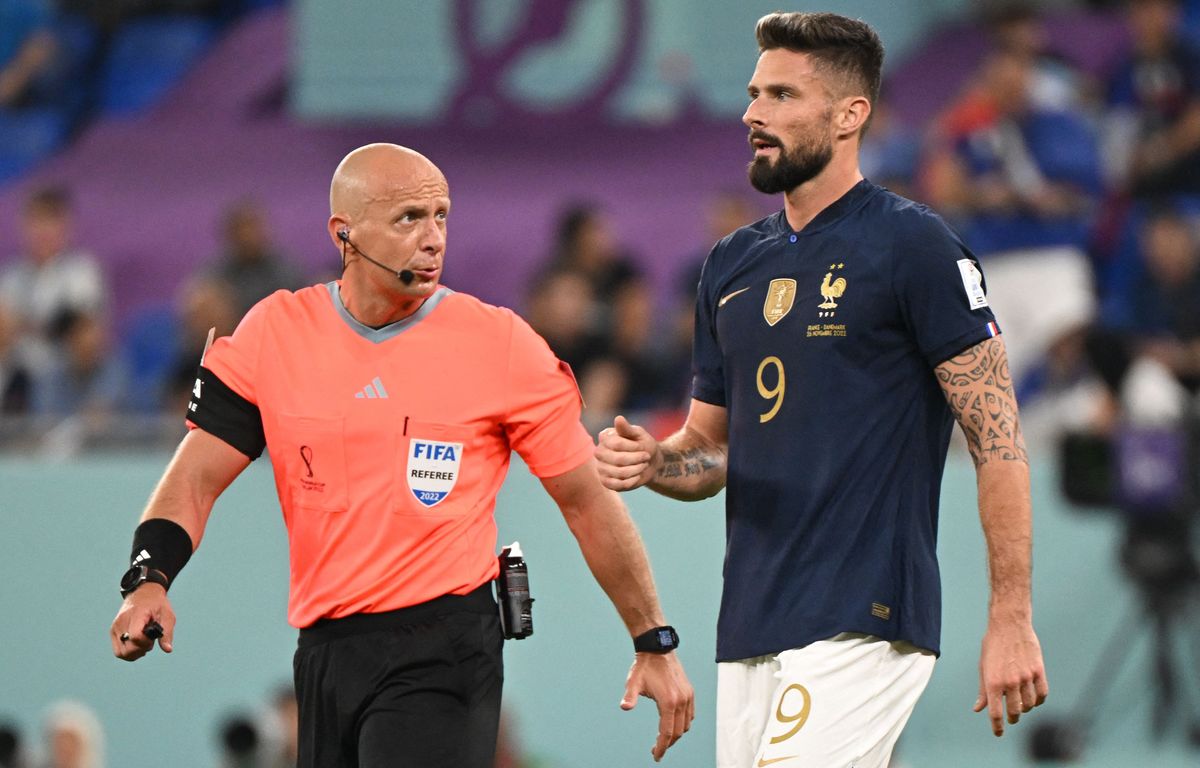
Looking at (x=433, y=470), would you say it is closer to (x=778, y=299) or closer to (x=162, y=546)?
(x=162, y=546)

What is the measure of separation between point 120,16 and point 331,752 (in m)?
11.7

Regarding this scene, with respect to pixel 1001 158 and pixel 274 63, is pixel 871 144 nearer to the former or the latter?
pixel 1001 158

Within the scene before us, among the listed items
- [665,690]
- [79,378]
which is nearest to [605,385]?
[79,378]

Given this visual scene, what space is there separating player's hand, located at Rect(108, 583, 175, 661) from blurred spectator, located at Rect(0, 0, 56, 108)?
431 inches

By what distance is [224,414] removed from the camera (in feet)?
16.1

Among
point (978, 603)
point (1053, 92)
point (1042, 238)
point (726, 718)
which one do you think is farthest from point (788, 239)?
point (1053, 92)

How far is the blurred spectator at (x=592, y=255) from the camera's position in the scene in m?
10.3

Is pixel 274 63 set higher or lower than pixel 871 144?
higher

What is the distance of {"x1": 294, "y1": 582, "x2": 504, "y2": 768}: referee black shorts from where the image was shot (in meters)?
4.61

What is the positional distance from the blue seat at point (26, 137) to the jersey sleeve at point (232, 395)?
10.6m

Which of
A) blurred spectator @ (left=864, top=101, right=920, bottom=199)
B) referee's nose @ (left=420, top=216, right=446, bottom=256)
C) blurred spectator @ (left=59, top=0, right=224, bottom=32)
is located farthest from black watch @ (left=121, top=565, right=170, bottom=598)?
blurred spectator @ (left=59, top=0, right=224, bottom=32)

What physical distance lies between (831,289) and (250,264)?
22.3 feet

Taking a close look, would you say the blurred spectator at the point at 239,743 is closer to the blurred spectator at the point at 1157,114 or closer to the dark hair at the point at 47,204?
the dark hair at the point at 47,204

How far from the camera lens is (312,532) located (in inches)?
188
